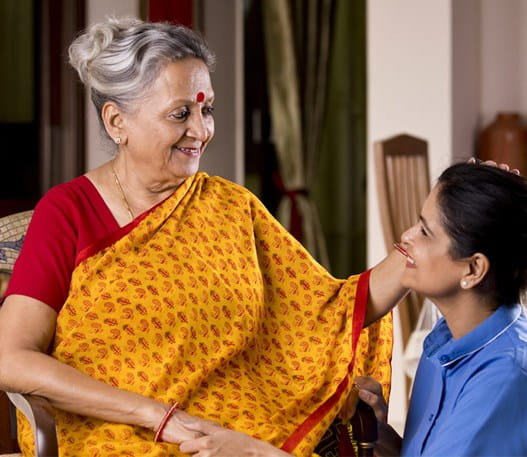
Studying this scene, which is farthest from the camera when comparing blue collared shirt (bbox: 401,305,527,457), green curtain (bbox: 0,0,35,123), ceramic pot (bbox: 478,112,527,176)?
green curtain (bbox: 0,0,35,123)

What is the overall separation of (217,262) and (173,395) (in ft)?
1.11

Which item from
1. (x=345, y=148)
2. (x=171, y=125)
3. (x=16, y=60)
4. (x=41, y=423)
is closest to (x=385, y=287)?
(x=171, y=125)

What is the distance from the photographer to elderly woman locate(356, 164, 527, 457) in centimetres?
179

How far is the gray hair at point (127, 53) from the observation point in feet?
7.93

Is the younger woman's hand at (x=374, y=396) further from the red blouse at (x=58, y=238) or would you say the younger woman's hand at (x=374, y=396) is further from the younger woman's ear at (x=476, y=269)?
the red blouse at (x=58, y=238)

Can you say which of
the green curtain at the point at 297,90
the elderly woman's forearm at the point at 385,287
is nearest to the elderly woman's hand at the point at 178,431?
the elderly woman's forearm at the point at 385,287

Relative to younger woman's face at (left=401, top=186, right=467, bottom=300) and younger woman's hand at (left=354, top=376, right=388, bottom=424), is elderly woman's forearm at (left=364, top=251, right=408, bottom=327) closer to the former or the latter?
younger woman's hand at (left=354, top=376, right=388, bottom=424)

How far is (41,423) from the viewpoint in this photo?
2.08 m

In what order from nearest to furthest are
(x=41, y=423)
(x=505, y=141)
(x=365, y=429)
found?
1. (x=41, y=423)
2. (x=365, y=429)
3. (x=505, y=141)

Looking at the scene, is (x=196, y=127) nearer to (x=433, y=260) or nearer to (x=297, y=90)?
(x=433, y=260)

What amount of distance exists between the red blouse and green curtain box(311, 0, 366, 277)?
3.79 metres

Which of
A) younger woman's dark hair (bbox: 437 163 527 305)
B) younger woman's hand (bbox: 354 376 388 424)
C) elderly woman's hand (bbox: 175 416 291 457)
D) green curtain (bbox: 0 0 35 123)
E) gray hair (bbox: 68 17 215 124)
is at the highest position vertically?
green curtain (bbox: 0 0 35 123)

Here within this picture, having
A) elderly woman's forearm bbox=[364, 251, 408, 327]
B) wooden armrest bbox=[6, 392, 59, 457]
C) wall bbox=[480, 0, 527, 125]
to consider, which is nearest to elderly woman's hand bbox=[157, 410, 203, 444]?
wooden armrest bbox=[6, 392, 59, 457]

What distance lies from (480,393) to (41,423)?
84 centimetres
